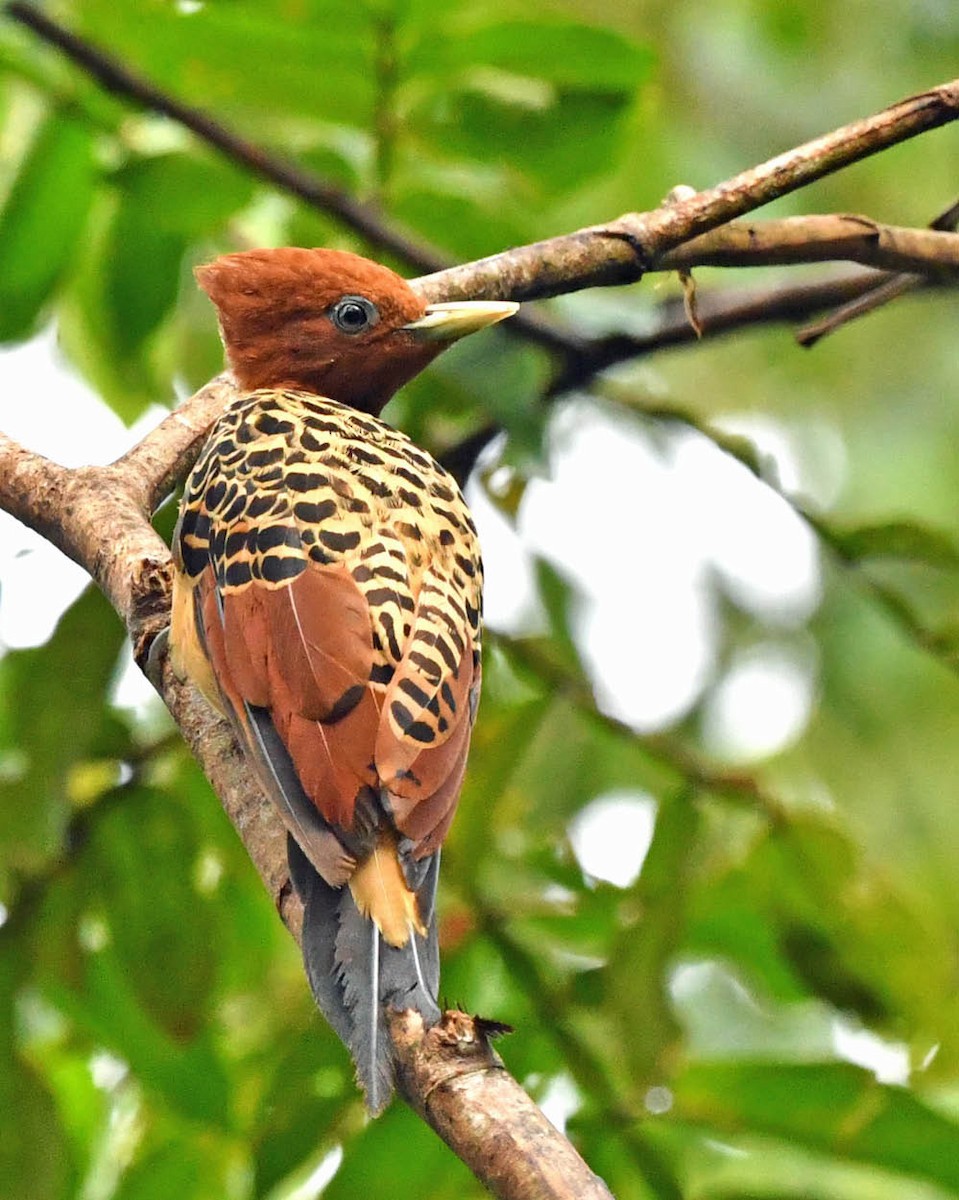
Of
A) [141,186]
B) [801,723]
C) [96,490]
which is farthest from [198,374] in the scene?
[801,723]

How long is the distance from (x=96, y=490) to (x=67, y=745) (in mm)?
820

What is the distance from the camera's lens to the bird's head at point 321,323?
3.74 metres

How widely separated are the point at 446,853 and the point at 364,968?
147 cm

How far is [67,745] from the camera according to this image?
382cm

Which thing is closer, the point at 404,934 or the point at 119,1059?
the point at 404,934

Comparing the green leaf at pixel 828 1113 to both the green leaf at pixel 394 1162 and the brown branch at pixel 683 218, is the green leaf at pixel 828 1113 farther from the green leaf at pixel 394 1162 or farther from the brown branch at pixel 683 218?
the brown branch at pixel 683 218

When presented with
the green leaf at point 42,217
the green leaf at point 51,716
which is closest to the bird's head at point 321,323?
the green leaf at point 42,217

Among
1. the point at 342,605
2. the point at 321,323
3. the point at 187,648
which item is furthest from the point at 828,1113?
the point at 321,323

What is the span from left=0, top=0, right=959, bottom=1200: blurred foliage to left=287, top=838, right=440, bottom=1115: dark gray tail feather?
3.29 ft

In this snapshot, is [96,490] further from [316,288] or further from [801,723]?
[801,723]

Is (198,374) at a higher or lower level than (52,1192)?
higher

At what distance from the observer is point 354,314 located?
12.5 feet

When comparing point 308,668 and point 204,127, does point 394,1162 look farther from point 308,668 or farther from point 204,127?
point 204,127

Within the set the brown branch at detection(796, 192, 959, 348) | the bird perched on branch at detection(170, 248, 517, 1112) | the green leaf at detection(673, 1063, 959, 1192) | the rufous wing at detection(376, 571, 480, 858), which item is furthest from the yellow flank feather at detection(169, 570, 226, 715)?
the green leaf at detection(673, 1063, 959, 1192)
